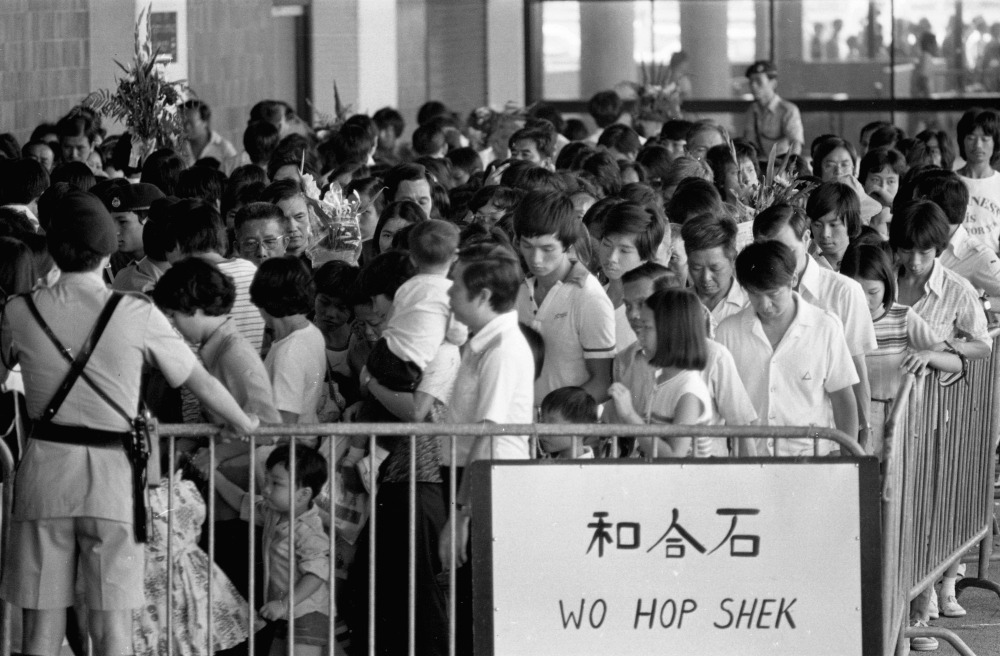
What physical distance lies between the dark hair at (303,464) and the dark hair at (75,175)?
12.5ft

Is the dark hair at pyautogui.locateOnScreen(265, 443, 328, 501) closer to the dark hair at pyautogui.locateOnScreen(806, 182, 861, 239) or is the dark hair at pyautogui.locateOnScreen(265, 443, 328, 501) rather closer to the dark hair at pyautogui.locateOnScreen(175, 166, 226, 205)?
the dark hair at pyautogui.locateOnScreen(806, 182, 861, 239)

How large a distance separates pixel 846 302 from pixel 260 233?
261 cm

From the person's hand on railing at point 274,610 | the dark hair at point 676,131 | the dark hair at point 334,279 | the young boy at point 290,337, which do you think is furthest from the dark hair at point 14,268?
the dark hair at point 676,131

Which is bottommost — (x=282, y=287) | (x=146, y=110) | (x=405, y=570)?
(x=405, y=570)

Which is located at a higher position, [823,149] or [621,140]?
[621,140]

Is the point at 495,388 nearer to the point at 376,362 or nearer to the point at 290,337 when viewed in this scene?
the point at 376,362

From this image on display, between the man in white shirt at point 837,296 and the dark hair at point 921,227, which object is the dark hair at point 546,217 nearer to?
the man in white shirt at point 837,296

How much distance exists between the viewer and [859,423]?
22.1ft

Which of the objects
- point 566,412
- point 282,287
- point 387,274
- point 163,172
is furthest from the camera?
point 163,172

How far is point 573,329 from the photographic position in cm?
648

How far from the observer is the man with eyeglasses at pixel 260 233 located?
7637 millimetres

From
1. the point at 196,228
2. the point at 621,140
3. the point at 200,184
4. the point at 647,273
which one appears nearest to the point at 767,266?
the point at 647,273

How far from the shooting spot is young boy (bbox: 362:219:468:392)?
239 inches

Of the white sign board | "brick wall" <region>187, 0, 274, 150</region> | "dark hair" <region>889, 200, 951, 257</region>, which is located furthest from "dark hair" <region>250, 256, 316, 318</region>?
"brick wall" <region>187, 0, 274, 150</region>
